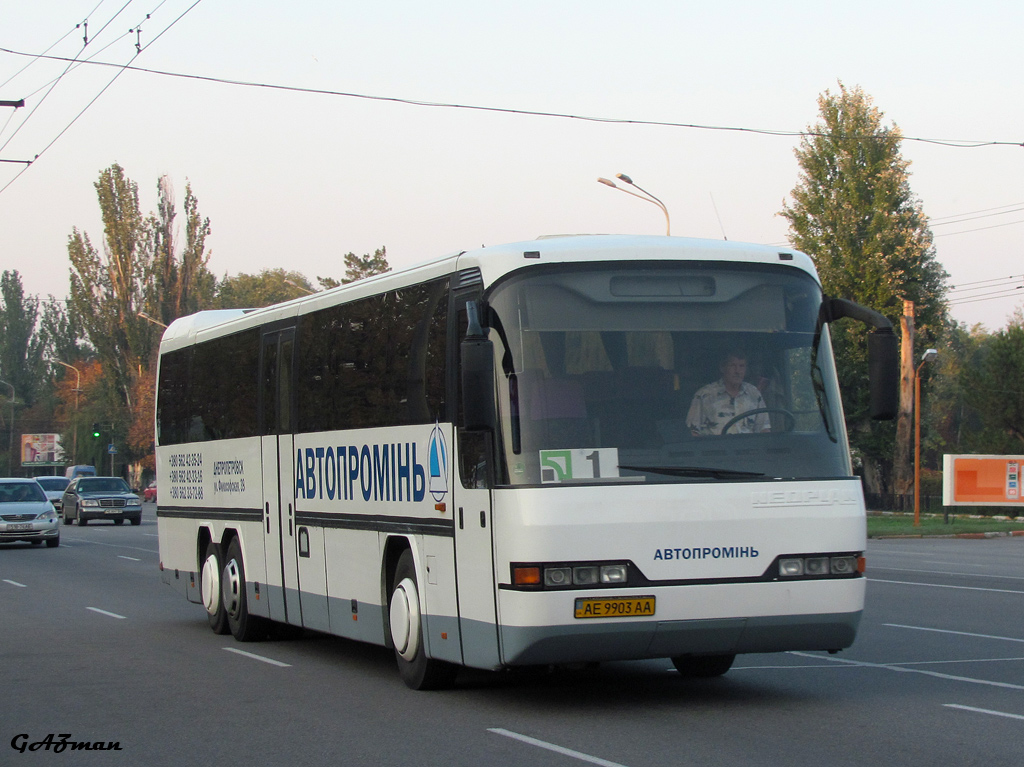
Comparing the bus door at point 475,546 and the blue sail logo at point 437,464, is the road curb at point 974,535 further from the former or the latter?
the bus door at point 475,546

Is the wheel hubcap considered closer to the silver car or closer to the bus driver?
the bus driver

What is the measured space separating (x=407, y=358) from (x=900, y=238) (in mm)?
54684

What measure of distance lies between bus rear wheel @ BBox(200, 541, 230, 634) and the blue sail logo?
→ 215 inches

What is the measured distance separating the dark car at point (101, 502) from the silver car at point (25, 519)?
44.7 feet

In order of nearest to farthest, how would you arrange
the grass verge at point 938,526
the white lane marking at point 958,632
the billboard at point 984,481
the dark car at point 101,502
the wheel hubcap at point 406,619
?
1. the wheel hubcap at point 406,619
2. the white lane marking at point 958,632
3. the grass verge at point 938,526
4. the billboard at point 984,481
5. the dark car at point 101,502

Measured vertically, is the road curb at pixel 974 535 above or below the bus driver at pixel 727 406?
below

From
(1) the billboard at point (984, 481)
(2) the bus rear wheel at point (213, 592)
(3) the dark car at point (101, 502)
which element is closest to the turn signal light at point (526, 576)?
(2) the bus rear wheel at point (213, 592)

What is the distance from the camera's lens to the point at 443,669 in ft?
33.7

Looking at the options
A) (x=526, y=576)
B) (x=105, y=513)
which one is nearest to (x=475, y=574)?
(x=526, y=576)

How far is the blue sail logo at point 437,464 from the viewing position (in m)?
9.97

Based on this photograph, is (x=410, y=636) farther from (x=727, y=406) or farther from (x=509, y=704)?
(x=727, y=406)

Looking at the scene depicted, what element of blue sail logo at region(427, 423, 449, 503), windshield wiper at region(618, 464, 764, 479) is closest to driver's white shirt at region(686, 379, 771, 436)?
windshield wiper at region(618, 464, 764, 479)

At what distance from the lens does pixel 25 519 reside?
34656 mm

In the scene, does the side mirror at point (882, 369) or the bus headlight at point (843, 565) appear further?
the bus headlight at point (843, 565)
